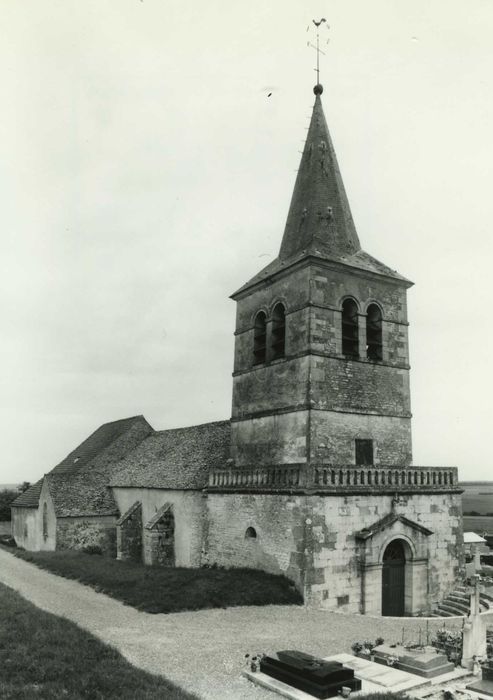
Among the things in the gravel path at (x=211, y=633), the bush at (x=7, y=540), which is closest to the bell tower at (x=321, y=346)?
the gravel path at (x=211, y=633)

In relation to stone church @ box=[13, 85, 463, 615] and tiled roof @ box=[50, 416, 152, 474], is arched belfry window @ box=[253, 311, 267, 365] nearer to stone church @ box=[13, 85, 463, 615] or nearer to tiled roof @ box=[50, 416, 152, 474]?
stone church @ box=[13, 85, 463, 615]

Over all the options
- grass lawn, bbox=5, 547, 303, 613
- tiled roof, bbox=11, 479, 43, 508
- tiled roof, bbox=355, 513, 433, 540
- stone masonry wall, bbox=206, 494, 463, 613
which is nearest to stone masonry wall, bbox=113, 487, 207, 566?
stone masonry wall, bbox=206, 494, 463, 613

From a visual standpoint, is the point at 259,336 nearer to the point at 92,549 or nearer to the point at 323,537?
the point at 323,537

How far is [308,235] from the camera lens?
72.6ft

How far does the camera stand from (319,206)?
22.6m

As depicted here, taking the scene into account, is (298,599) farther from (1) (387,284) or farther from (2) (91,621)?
(1) (387,284)

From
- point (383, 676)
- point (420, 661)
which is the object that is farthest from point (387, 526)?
point (383, 676)

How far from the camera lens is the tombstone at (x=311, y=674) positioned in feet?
31.2

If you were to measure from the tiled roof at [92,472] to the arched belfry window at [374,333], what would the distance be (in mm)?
14395

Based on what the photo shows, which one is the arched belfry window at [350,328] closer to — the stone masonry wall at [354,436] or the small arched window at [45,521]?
the stone masonry wall at [354,436]

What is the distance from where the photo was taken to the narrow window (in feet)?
66.2

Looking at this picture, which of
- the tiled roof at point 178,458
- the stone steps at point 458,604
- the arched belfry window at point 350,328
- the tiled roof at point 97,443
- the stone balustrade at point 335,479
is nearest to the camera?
the stone balustrade at point 335,479

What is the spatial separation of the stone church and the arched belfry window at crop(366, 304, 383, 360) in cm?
4

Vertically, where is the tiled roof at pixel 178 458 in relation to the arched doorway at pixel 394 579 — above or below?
above
